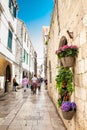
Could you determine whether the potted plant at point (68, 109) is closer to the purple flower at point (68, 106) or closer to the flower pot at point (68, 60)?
the purple flower at point (68, 106)

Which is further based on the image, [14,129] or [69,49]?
[14,129]

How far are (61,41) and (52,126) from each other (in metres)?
2.86

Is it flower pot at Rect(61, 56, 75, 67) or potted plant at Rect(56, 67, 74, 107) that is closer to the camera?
flower pot at Rect(61, 56, 75, 67)

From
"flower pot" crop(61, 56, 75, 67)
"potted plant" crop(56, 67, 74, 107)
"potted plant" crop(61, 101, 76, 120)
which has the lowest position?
"potted plant" crop(61, 101, 76, 120)

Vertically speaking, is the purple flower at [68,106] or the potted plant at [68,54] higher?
the potted plant at [68,54]

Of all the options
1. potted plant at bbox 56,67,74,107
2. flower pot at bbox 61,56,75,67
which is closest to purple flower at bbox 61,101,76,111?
potted plant at bbox 56,67,74,107

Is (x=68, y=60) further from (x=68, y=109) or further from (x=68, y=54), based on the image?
(x=68, y=109)

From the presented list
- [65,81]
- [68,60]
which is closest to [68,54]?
[68,60]

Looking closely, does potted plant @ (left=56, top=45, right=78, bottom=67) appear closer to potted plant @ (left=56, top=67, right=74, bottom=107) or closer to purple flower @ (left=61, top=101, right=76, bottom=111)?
potted plant @ (left=56, top=67, right=74, bottom=107)

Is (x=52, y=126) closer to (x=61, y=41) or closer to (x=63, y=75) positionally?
(x=63, y=75)

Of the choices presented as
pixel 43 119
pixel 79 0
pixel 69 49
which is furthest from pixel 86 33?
pixel 43 119

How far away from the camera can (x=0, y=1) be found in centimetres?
1084

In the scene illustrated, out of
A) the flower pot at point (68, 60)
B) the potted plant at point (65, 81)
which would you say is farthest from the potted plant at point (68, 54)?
the potted plant at point (65, 81)

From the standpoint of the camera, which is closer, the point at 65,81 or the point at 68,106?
the point at 68,106
